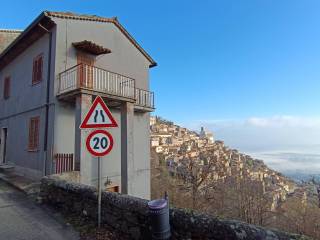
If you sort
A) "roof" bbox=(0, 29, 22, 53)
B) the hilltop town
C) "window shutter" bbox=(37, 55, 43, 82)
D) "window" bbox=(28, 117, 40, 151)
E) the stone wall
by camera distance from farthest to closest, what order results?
1. the hilltop town
2. "roof" bbox=(0, 29, 22, 53)
3. "window shutter" bbox=(37, 55, 43, 82)
4. "window" bbox=(28, 117, 40, 151)
5. the stone wall

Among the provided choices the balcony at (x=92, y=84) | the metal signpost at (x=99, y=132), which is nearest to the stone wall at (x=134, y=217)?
the metal signpost at (x=99, y=132)

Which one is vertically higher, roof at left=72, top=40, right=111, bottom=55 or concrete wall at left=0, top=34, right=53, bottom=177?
roof at left=72, top=40, right=111, bottom=55

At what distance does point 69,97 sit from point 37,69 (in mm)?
3222

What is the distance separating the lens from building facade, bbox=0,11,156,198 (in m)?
10.8

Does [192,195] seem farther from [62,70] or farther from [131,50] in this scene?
[62,70]

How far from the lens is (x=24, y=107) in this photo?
13445mm

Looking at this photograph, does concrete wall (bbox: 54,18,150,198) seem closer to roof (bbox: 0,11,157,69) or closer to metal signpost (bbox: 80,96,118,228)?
roof (bbox: 0,11,157,69)

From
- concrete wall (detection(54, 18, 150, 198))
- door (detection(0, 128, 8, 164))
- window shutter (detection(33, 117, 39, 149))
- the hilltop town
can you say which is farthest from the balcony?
the hilltop town

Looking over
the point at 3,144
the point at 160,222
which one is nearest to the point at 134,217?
the point at 160,222

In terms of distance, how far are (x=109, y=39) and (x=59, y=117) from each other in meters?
5.70

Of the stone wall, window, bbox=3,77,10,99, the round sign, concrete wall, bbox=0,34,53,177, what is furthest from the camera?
window, bbox=3,77,10,99

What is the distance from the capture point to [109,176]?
42.5 feet

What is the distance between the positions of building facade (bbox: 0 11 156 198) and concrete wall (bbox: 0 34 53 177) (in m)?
A: 0.05

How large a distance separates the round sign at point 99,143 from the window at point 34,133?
8.21 meters
